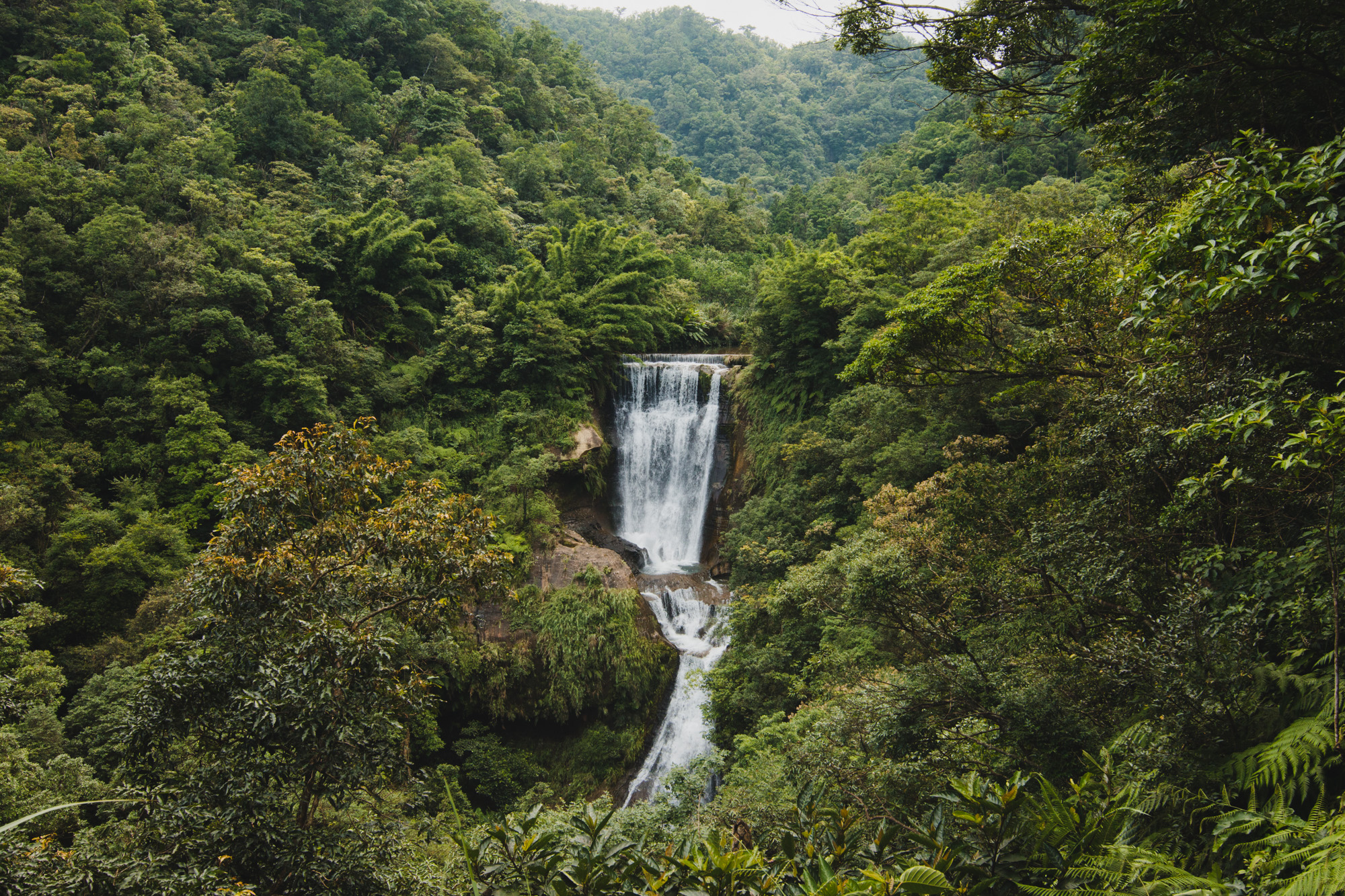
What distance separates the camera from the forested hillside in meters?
59.5

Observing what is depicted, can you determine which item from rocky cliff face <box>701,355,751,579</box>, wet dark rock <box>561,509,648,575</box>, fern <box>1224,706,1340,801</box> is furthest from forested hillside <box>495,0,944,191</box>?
fern <box>1224,706,1340,801</box>

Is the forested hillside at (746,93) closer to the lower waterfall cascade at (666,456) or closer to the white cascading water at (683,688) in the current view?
the lower waterfall cascade at (666,456)

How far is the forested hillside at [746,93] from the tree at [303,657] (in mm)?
55510

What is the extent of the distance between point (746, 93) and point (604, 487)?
Result: 200 ft

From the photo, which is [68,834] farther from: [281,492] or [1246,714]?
[1246,714]

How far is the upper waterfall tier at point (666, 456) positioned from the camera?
1934 cm

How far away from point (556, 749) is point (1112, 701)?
1140cm

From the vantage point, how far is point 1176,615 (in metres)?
3.78

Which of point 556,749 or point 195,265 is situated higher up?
point 195,265

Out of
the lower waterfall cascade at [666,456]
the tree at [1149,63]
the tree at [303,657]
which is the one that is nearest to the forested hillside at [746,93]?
the lower waterfall cascade at [666,456]

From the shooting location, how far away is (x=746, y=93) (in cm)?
6612

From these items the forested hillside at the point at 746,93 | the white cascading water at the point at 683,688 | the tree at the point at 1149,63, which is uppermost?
the forested hillside at the point at 746,93

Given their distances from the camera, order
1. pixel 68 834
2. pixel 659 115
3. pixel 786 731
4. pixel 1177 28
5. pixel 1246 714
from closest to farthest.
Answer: pixel 1246 714, pixel 1177 28, pixel 68 834, pixel 786 731, pixel 659 115

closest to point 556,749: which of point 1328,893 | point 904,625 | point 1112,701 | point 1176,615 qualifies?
point 904,625
